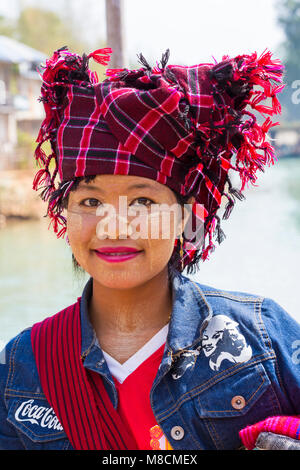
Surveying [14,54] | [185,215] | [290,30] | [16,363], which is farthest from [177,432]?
[290,30]

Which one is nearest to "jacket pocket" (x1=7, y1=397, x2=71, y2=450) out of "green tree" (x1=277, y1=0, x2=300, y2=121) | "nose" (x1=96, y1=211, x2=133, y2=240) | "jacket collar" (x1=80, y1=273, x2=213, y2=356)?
"jacket collar" (x1=80, y1=273, x2=213, y2=356)

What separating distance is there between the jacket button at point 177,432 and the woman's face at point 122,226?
367 mm

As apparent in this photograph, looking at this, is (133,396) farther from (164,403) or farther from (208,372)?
(208,372)

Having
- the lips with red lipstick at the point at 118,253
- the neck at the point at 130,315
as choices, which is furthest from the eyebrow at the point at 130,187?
the neck at the point at 130,315

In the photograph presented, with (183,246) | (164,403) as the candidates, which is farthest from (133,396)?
(183,246)

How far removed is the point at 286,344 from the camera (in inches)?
64.2

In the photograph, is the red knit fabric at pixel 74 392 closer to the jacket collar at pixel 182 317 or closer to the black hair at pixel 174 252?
the jacket collar at pixel 182 317

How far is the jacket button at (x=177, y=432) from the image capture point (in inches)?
61.0

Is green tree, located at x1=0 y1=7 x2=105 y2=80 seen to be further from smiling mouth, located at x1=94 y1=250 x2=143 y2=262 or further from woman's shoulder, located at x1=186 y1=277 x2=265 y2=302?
smiling mouth, located at x1=94 y1=250 x2=143 y2=262

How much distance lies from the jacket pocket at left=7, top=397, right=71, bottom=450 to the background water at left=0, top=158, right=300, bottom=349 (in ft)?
1.38

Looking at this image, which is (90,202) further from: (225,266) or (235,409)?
(225,266)

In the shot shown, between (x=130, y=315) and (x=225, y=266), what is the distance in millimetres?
4433

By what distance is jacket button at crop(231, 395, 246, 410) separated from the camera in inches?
61.6
